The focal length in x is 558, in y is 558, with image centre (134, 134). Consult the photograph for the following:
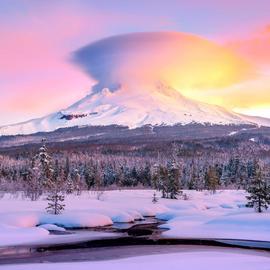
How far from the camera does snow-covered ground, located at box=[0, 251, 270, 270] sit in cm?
2278

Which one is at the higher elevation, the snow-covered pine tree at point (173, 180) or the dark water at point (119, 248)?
the snow-covered pine tree at point (173, 180)

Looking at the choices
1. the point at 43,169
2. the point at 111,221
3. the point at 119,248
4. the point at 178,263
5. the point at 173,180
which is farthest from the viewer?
the point at 43,169

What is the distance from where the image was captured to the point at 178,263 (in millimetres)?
24125

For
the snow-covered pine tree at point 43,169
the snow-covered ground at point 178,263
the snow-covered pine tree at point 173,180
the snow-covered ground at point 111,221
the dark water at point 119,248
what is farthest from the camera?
the snow-covered pine tree at point 43,169

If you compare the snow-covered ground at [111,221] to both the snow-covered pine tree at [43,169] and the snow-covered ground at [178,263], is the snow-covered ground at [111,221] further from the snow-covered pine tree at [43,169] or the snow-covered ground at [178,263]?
the snow-covered pine tree at [43,169]

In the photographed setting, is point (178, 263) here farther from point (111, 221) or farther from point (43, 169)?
point (43, 169)

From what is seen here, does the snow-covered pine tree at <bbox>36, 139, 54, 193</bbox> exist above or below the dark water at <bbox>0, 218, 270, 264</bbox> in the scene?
above

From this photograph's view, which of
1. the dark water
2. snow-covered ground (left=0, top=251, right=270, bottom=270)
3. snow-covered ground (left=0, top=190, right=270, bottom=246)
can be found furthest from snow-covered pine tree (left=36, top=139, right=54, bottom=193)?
snow-covered ground (left=0, top=251, right=270, bottom=270)

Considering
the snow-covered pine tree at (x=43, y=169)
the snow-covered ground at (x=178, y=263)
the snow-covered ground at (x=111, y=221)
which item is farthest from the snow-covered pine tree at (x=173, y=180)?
the snow-covered ground at (x=178, y=263)

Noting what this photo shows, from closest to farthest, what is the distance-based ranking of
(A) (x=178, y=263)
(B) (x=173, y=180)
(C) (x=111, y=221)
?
(A) (x=178, y=263)
(C) (x=111, y=221)
(B) (x=173, y=180)

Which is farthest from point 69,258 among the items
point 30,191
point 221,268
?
point 30,191

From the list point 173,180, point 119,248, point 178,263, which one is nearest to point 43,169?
point 173,180

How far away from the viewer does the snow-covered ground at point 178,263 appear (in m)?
22.8

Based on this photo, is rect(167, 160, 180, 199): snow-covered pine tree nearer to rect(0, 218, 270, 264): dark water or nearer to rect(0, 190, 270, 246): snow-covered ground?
rect(0, 190, 270, 246): snow-covered ground
